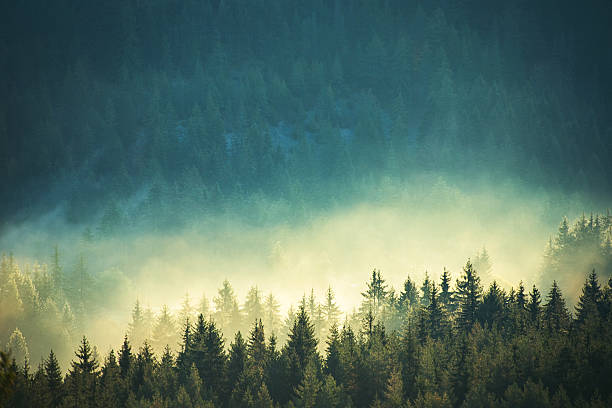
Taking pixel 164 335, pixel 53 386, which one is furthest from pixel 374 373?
pixel 164 335

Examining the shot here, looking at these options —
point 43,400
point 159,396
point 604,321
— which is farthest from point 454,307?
point 43,400

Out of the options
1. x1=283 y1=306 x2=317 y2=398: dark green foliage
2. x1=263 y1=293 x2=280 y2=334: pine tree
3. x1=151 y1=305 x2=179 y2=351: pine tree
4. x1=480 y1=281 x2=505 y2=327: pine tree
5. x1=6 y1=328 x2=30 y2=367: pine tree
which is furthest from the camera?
x1=6 y1=328 x2=30 y2=367: pine tree

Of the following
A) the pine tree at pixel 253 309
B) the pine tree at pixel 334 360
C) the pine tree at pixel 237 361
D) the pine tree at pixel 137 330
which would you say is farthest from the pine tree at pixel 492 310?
the pine tree at pixel 137 330

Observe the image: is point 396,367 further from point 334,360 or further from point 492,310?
point 492,310

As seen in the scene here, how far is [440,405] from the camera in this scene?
50.7 m

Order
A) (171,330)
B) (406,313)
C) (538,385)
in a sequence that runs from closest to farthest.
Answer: (538,385) < (406,313) < (171,330)

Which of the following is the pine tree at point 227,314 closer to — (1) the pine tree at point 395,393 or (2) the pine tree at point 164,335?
(2) the pine tree at point 164,335

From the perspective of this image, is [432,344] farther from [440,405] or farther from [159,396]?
[159,396]

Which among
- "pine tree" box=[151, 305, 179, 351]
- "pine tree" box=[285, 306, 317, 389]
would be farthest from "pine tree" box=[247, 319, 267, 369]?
"pine tree" box=[151, 305, 179, 351]

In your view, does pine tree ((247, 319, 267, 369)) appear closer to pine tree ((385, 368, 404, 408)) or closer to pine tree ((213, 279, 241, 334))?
pine tree ((385, 368, 404, 408))

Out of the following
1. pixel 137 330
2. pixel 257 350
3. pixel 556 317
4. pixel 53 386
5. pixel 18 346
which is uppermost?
pixel 137 330

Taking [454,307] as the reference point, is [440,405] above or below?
below

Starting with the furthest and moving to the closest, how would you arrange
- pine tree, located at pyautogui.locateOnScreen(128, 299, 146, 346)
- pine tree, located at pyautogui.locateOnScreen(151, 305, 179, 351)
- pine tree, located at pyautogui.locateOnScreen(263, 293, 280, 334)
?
pine tree, located at pyautogui.locateOnScreen(128, 299, 146, 346) → pine tree, located at pyautogui.locateOnScreen(263, 293, 280, 334) → pine tree, located at pyautogui.locateOnScreen(151, 305, 179, 351)

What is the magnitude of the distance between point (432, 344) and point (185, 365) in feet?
67.9
